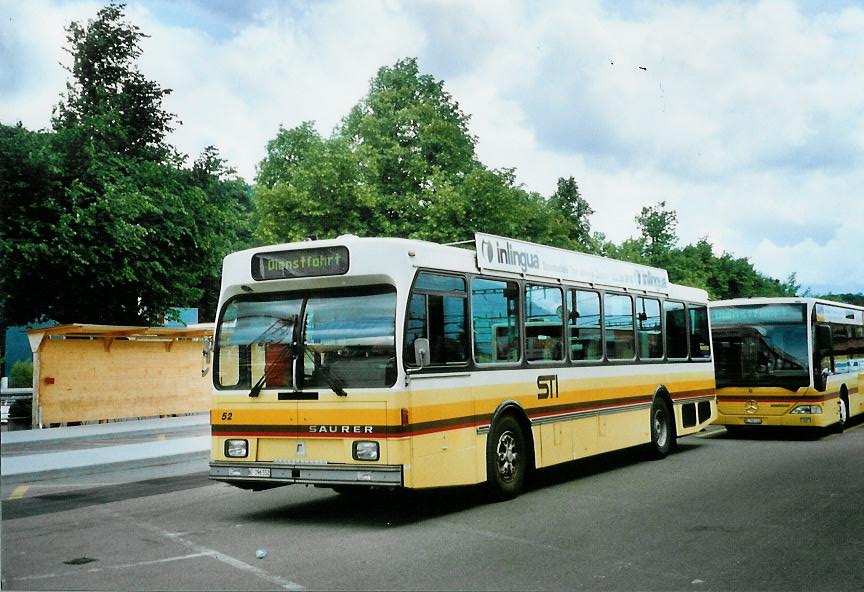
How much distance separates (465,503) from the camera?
406 inches

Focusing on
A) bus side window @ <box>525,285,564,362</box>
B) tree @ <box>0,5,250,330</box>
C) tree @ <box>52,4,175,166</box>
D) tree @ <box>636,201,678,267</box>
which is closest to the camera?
bus side window @ <box>525,285,564,362</box>

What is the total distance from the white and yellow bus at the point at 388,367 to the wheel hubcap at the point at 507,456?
0.02 meters

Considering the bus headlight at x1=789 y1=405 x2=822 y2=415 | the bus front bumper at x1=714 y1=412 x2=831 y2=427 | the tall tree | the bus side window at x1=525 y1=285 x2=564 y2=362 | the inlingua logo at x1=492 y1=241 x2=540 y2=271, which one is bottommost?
the bus front bumper at x1=714 y1=412 x2=831 y2=427

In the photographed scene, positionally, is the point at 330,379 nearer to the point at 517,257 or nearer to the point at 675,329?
the point at 517,257

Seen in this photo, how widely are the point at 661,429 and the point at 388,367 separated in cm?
754

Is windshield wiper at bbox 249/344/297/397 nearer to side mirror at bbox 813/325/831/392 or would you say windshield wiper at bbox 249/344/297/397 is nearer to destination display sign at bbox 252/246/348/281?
destination display sign at bbox 252/246/348/281

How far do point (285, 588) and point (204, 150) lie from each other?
2787 cm

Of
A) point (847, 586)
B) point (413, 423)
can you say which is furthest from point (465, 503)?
point (847, 586)

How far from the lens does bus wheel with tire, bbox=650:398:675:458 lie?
47.5 ft

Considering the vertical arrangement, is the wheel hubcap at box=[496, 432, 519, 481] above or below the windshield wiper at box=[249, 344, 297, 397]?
below

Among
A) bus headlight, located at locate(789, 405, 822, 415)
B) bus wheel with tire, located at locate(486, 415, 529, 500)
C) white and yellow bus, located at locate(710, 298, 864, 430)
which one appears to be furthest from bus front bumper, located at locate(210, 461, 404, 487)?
bus headlight, located at locate(789, 405, 822, 415)

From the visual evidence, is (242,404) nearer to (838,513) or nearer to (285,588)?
(285,588)

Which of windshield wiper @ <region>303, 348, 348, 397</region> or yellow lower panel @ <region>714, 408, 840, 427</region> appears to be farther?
yellow lower panel @ <region>714, 408, 840, 427</region>

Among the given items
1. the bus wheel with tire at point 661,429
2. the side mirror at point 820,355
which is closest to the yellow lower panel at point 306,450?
the bus wheel with tire at point 661,429
